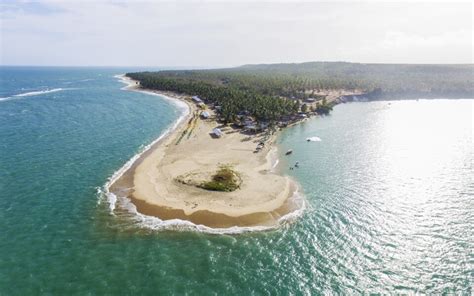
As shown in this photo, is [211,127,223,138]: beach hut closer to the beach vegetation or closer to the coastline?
the coastline

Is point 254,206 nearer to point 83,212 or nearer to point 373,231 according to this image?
point 373,231

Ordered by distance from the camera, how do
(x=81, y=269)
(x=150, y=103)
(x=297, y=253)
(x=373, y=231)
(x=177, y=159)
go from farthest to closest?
1. (x=150, y=103)
2. (x=177, y=159)
3. (x=373, y=231)
4. (x=297, y=253)
5. (x=81, y=269)

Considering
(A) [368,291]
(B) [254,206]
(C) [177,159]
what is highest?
(C) [177,159]

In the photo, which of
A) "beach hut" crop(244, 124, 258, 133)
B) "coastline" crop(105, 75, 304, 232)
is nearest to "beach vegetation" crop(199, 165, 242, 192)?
"coastline" crop(105, 75, 304, 232)

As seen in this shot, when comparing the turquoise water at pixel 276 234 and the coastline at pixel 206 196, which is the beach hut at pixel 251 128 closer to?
the turquoise water at pixel 276 234

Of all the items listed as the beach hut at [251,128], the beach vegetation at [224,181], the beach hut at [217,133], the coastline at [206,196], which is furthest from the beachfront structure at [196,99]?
the beach vegetation at [224,181]

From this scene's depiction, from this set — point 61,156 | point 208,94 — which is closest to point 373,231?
point 61,156

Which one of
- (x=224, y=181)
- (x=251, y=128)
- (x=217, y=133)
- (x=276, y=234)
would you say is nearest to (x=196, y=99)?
(x=251, y=128)

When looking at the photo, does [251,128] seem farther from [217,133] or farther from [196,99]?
[196,99]
